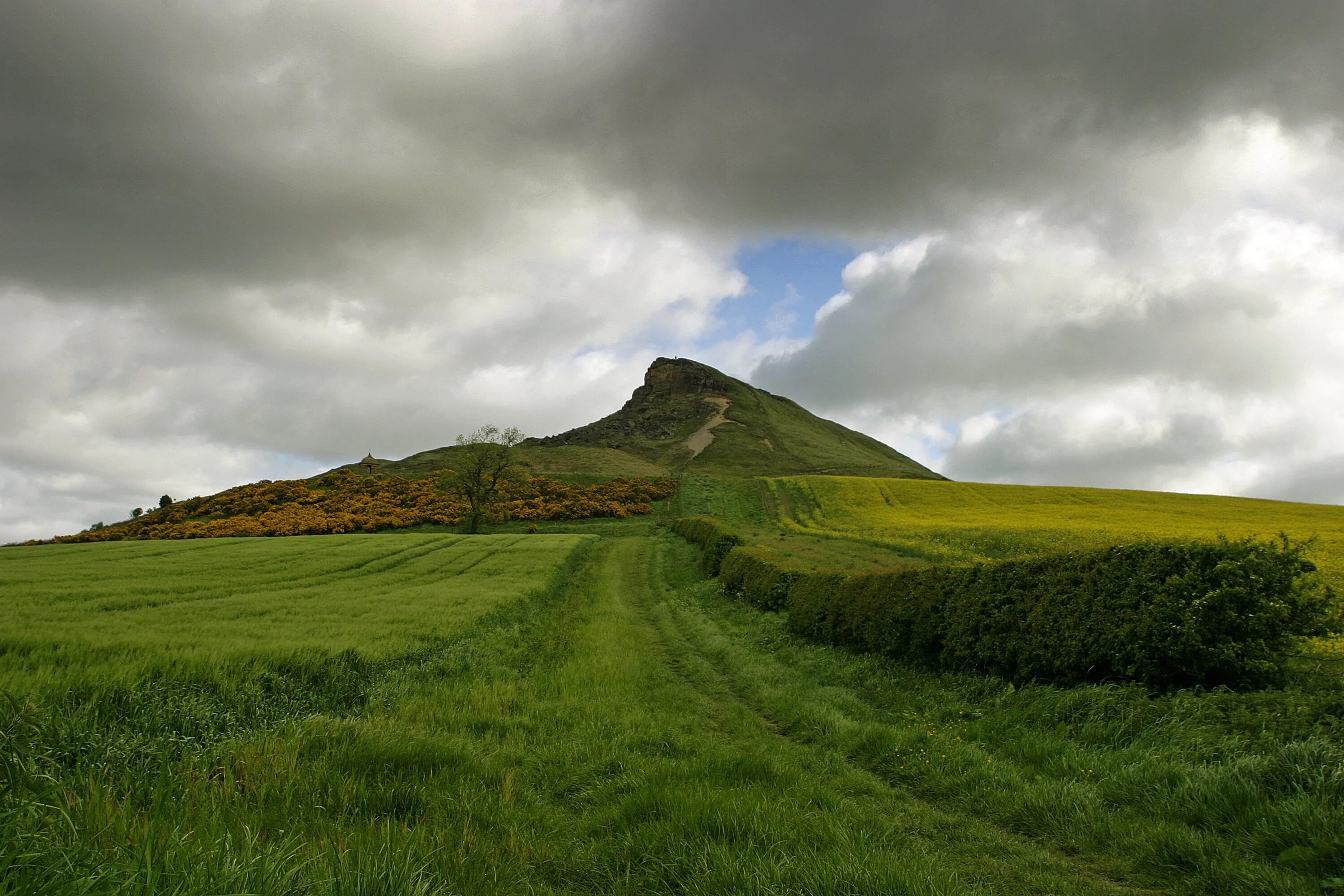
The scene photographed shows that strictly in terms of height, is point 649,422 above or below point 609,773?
above

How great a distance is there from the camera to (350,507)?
6203 centimetres

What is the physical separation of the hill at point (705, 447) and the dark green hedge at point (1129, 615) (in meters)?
56.7

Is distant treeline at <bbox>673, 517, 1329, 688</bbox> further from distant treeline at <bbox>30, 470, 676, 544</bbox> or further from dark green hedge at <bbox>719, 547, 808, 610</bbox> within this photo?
distant treeline at <bbox>30, 470, 676, 544</bbox>

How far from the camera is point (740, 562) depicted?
24.7m

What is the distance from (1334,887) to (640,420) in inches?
6610

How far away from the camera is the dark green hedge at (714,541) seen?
30.6 metres

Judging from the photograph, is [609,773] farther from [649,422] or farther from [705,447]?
[649,422]

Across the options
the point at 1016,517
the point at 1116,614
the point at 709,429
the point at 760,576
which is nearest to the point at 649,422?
the point at 709,429

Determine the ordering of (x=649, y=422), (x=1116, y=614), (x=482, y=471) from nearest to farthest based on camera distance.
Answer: (x=1116, y=614)
(x=482, y=471)
(x=649, y=422)

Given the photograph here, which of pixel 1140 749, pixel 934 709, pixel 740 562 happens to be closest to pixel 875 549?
pixel 740 562

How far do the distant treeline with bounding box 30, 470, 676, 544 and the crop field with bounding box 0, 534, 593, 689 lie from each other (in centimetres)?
1701

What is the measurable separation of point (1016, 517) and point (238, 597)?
150 ft

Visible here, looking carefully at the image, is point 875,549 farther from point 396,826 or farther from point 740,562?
point 396,826

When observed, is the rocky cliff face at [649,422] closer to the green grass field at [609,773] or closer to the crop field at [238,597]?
the crop field at [238,597]
